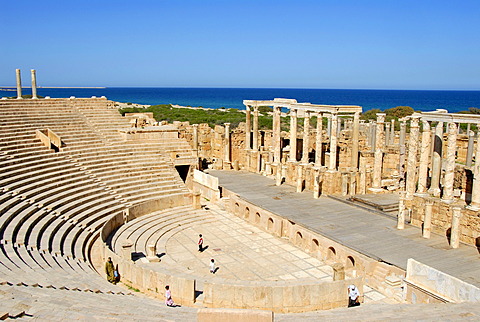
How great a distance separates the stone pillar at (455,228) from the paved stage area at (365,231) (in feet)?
0.73

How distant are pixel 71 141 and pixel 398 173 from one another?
17611 millimetres

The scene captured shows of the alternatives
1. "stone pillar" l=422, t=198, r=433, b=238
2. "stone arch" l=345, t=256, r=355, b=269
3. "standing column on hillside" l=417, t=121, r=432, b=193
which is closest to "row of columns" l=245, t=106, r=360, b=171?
"standing column on hillside" l=417, t=121, r=432, b=193

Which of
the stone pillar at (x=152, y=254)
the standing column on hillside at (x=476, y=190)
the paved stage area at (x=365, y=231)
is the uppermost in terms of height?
the standing column on hillside at (x=476, y=190)

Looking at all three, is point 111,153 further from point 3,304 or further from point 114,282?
point 3,304

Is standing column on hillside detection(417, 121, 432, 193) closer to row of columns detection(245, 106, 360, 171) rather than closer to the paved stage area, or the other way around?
the paved stage area

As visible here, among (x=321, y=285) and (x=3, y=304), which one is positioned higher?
(x=3, y=304)

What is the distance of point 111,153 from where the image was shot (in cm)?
2525

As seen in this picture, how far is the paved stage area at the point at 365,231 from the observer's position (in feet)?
49.2

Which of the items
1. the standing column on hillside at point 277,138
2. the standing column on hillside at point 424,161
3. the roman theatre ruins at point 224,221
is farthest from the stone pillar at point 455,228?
the standing column on hillside at point 277,138

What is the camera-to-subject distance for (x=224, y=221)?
22219 mm

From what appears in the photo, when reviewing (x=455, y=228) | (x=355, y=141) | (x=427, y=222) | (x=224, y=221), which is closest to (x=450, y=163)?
(x=427, y=222)

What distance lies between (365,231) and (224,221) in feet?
22.8

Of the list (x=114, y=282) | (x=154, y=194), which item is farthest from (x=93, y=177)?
(x=114, y=282)

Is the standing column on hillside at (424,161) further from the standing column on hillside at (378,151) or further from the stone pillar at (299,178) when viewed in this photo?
the stone pillar at (299,178)
